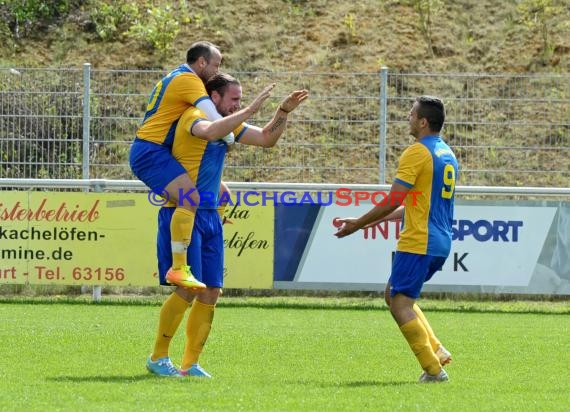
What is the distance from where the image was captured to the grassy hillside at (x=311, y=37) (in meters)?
23.7

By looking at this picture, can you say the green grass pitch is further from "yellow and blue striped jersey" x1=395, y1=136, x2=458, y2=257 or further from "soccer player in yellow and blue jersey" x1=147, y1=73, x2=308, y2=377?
"yellow and blue striped jersey" x1=395, y1=136, x2=458, y2=257

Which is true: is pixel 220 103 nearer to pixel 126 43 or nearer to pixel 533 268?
pixel 533 268

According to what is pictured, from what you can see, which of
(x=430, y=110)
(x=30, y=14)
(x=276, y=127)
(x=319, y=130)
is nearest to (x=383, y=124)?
(x=319, y=130)

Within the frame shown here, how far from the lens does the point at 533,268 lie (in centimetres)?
1536

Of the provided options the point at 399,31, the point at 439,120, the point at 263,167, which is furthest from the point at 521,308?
the point at 399,31

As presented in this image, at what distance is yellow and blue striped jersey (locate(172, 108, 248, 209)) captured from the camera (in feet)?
28.5

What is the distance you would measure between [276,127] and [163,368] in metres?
1.94

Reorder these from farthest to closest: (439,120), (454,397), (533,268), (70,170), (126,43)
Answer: (126,43), (70,170), (533,268), (439,120), (454,397)

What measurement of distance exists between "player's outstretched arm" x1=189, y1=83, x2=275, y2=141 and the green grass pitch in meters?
1.69

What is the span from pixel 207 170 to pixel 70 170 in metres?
8.14

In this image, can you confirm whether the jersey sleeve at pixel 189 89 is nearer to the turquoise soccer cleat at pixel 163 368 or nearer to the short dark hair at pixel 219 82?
the short dark hair at pixel 219 82

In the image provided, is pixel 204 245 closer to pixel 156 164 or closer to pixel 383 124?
pixel 156 164

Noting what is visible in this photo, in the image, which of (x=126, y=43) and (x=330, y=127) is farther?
(x=126, y=43)

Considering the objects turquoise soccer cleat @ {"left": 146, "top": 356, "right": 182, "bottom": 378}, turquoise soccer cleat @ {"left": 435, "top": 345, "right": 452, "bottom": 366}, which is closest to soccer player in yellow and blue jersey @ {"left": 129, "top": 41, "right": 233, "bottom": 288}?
turquoise soccer cleat @ {"left": 146, "top": 356, "right": 182, "bottom": 378}
